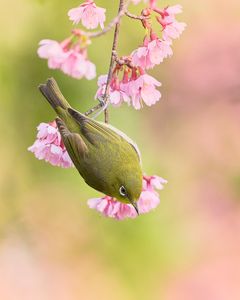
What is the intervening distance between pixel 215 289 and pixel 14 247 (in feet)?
3.12

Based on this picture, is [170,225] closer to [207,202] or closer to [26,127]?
[207,202]

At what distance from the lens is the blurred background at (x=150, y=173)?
113 inches

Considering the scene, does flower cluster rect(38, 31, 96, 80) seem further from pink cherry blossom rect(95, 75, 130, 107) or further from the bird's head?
the bird's head

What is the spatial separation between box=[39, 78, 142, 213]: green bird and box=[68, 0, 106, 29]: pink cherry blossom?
23cm

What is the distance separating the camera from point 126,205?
1826 mm

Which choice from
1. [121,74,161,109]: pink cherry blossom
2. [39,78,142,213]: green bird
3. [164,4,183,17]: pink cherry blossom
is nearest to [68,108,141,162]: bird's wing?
[39,78,142,213]: green bird

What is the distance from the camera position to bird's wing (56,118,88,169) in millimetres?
1676

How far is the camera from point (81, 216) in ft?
10.2

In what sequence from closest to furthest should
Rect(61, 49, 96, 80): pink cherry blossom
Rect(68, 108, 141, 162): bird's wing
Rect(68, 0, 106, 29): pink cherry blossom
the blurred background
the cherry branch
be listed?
the cherry branch → Rect(61, 49, 96, 80): pink cherry blossom → Rect(68, 0, 106, 29): pink cherry blossom → Rect(68, 108, 141, 162): bird's wing → the blurred background

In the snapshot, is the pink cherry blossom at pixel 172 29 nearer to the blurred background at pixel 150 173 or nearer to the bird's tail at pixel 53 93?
the bird's tail at pixel 53 93

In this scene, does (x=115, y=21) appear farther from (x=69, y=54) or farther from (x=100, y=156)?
(x=100, y=156)

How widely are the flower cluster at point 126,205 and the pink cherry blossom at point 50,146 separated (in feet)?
0.53

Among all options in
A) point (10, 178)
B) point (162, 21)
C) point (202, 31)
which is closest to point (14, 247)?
point (10, 178)

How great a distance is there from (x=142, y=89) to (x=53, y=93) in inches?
10.2
